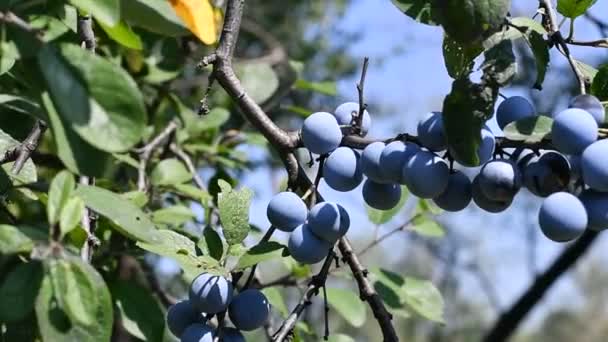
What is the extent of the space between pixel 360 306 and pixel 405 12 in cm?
75

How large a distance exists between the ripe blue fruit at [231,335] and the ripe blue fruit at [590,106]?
34cm

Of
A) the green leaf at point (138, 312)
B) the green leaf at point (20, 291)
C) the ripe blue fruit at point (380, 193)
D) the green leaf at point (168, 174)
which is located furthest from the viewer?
the green leaf at point (168, 174)

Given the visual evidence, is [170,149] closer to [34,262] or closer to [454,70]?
[454,70]

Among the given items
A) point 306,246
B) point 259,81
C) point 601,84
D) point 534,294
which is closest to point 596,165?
point 601,84

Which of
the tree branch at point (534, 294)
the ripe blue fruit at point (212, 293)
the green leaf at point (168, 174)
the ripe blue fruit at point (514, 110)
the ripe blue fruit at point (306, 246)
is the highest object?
the ripe blue fruit at point (514, 110)

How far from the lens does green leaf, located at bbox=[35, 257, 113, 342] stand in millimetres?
591

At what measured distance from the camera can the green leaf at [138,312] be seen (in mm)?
1139

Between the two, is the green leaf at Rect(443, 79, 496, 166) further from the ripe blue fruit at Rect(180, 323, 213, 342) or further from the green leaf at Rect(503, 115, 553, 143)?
the ripe blue fruit at Rect(180, 323, 213, 342)

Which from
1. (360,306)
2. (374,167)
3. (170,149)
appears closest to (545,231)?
(374,167)

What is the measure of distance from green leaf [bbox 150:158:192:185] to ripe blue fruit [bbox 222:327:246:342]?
0.58 metres

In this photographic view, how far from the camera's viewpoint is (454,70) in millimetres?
793

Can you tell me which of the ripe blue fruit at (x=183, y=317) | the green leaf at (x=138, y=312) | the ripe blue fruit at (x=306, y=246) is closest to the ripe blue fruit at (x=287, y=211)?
the ripe blue fruit at (x=306, y=246)

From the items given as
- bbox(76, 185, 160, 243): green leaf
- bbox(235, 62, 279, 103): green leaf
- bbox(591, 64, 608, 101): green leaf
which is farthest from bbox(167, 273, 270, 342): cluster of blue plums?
bbox(235, 62, 279, 103): green leaf

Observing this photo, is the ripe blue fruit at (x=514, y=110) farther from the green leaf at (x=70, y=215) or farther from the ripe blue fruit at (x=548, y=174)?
the green leaf at (x=70, y=215)
